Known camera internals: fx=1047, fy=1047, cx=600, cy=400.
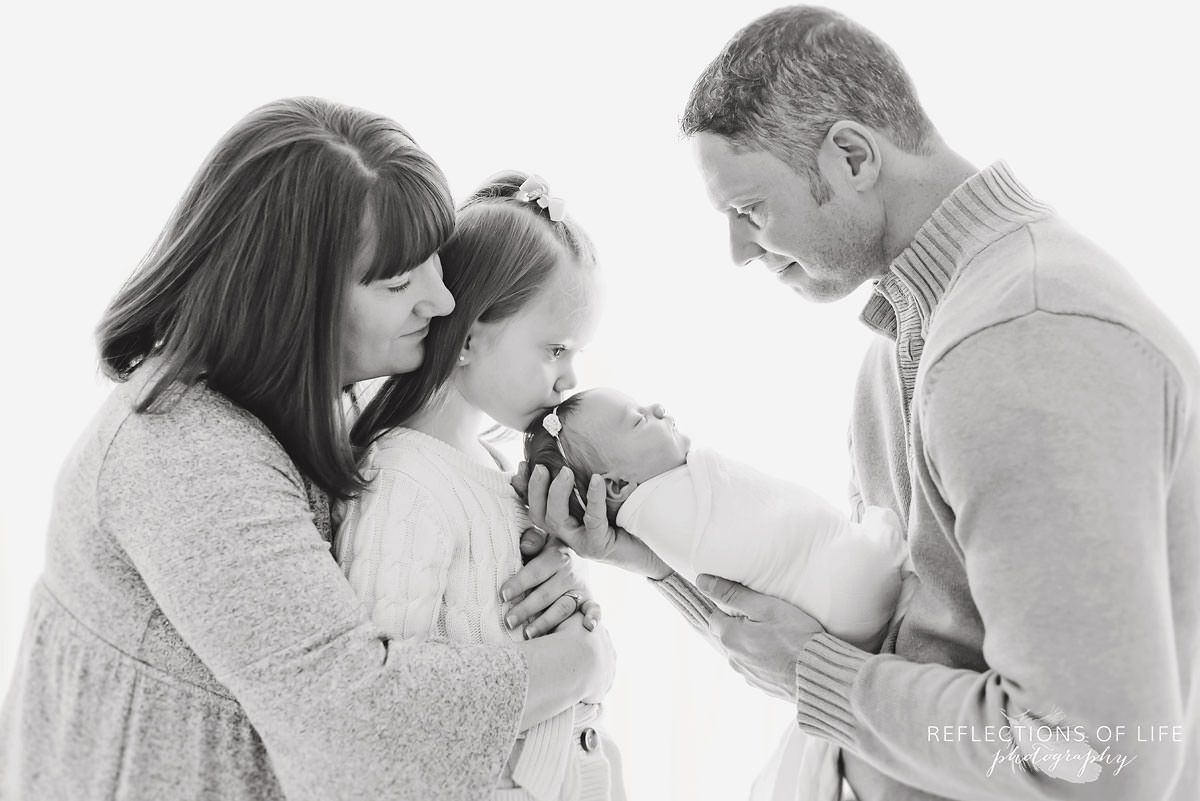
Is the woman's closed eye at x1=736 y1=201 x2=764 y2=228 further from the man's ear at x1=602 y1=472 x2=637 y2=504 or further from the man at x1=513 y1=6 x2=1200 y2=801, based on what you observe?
the man's ear at x1=602 y1=472 x2=637 y2=504

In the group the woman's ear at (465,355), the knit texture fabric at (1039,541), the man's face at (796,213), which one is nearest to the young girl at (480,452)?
the woman's ear at (465,355)

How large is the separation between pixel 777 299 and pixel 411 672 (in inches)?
58.9

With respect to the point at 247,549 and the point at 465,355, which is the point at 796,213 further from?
the point at 247,549

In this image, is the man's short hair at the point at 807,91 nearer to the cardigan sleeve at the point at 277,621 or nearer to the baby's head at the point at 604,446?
the baby's head at the point at 604,446

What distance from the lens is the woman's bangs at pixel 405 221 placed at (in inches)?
55.5

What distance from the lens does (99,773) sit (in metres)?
1.28

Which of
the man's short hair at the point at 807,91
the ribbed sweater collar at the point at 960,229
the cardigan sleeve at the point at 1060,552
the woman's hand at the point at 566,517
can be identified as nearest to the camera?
the cardigan sleeve at the point at 1060,552

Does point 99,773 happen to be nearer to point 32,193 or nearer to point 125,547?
point 125,547

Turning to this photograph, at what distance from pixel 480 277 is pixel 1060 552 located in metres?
0.91

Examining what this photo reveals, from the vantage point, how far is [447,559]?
145 cm

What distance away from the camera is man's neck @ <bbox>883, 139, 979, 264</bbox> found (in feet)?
4.70

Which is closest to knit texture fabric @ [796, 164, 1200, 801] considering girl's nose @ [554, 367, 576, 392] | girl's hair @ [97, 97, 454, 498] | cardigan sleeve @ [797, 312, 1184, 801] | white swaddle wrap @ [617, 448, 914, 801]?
cardigan sleeve @ [797, 312, 1184, 801]

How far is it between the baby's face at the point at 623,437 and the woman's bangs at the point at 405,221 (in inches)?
14.2

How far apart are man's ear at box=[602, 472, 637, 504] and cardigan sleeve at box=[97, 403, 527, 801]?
1.42 feet
